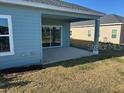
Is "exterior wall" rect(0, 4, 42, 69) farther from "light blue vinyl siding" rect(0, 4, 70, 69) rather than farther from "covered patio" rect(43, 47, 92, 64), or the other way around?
"covered patio" rect(43, 47, 92, 64)

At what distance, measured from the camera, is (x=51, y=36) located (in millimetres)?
14539

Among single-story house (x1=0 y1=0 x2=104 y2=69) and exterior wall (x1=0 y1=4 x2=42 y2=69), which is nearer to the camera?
single-story house (x1=0 y1=0 x2=104 y2=69)

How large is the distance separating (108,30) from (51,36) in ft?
35.8

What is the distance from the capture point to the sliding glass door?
14.0 meters

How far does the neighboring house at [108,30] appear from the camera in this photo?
755 inches

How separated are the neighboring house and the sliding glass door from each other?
989cm

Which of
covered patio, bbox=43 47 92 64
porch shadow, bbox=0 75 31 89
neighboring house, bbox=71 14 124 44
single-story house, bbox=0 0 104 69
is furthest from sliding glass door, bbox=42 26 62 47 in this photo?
neighboring house, bbox=71 14 124 44

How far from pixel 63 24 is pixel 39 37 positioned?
7.63 m

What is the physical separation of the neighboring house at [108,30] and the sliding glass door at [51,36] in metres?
9.89

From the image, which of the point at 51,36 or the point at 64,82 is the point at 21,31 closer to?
the point at 64,82

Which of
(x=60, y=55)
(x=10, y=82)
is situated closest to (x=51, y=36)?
(x=60, y=55)

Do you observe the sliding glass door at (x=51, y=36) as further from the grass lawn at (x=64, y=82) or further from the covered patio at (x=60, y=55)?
the grass lawn at (x=64, y=82)

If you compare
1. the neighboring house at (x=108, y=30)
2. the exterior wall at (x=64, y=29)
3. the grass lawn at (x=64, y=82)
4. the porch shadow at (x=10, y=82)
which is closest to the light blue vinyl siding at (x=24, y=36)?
the grass lawn at (x=64, y=82)

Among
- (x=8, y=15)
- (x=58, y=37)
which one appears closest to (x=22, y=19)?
(x=8, y=15)
